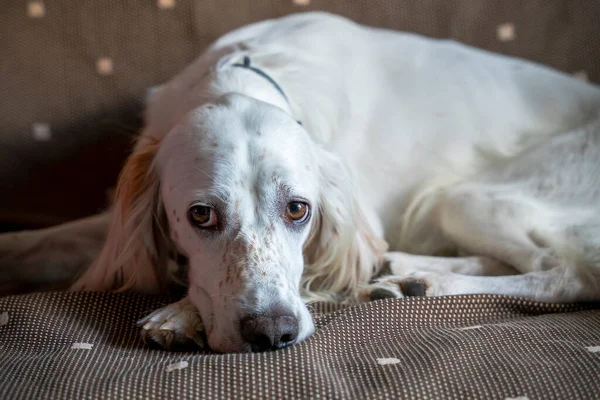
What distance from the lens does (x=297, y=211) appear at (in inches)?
65.6

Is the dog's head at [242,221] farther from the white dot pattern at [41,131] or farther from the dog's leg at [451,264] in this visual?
the white dot pattern at [41,131]

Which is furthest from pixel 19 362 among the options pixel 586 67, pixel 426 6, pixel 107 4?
pixel 586 67

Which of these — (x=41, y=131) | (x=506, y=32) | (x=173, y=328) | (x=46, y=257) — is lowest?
(x=46, y=257)

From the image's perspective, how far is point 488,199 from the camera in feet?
7.00

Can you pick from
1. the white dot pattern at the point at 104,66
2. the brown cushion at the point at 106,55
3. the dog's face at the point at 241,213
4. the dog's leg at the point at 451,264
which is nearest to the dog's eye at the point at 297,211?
the dog's face at the point at 241,213

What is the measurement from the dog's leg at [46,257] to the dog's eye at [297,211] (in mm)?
841

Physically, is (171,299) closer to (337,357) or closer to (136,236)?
(136,236)

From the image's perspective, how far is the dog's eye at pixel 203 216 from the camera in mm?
1599

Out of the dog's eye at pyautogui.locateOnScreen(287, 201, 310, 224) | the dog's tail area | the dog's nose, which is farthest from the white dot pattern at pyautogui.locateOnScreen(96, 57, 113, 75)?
the dog's tail area

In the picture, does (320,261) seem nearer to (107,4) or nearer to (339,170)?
(339,170)

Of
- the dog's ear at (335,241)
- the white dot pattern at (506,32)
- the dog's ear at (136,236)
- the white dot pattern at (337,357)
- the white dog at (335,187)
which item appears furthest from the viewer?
the white dot pattern at (506,32)

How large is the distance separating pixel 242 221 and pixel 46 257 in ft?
2.88

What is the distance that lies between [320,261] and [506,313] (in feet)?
1.79

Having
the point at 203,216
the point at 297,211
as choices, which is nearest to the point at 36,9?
the point at 203,216
